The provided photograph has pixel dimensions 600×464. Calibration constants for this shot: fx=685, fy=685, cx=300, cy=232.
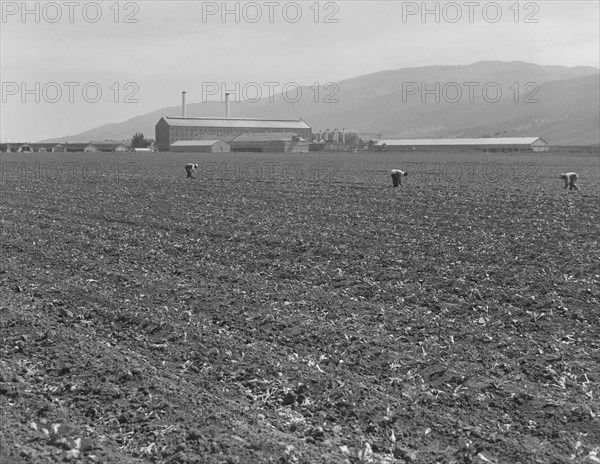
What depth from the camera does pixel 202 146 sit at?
16888cm

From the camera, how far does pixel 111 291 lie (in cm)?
1141

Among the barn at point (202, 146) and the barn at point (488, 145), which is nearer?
the barn at point (488, 145)

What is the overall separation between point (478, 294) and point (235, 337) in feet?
14.6

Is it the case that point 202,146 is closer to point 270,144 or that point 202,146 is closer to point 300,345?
point 270,144

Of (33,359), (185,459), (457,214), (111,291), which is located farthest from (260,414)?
(457,214)

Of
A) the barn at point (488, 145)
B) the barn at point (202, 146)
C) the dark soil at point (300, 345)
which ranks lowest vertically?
the dark soil at point (300, 345)

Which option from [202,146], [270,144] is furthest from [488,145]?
[202,146]

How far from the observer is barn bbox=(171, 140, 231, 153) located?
166m

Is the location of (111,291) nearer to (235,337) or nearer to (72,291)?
(72,291)

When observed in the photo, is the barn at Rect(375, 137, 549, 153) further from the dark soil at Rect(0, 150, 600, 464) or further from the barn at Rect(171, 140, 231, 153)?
the dark soil at Rect(0, 150, 600, 464)

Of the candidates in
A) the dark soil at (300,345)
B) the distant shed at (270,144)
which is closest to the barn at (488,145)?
the distant shed at (270,144)

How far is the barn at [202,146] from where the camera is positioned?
545 ft

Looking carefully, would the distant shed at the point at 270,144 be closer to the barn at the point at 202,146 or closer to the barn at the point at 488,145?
the barn at the point at 202,146

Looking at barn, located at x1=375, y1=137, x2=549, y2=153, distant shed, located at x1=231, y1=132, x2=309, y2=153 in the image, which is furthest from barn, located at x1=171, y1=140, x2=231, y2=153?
barn, located at x1=375, y1=137, x2=549, y2=153
